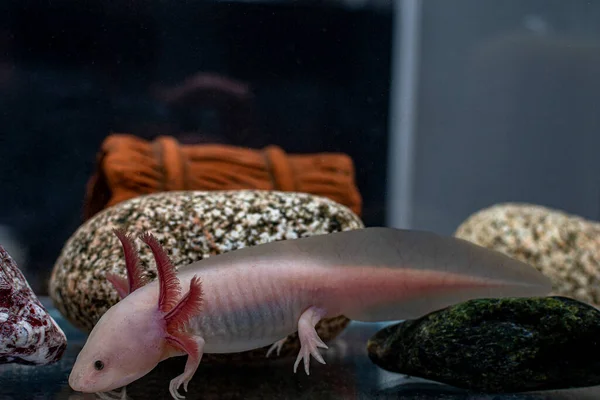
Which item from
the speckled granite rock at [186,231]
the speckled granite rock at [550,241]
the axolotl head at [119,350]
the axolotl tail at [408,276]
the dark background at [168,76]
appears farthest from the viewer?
the speckled granite rock at [550,241]

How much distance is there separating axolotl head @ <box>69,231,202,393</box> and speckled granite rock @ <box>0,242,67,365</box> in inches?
6.3

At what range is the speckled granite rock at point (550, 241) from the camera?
3696mm

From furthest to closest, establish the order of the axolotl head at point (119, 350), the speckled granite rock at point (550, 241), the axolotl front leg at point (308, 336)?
the speckled granite rock at point (550, 241) < the axolotl front leg at point (308, 336) < the axolotl head at point (119, 350)

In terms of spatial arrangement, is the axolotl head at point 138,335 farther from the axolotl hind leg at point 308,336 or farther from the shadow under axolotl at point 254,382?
the axolotl hind leg at point 308,336

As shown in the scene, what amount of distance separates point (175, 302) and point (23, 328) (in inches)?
18.5

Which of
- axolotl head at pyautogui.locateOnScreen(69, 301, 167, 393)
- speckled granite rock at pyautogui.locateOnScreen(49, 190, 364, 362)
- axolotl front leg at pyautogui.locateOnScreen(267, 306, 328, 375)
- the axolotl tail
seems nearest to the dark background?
speckled granite rock at pyautogui.locateOnScreen(49, 190, 364, 362)

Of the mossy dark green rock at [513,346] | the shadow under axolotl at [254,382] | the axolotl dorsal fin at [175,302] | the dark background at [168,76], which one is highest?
the dark background at [168,76]

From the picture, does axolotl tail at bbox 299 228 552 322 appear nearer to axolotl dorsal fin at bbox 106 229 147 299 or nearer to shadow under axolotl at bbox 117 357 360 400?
shadow under axolotl at bbox 117 357 360 400

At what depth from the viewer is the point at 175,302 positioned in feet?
6.11

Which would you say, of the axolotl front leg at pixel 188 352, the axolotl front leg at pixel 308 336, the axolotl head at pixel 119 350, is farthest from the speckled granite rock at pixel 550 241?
the axolotl head at pixel 119 350

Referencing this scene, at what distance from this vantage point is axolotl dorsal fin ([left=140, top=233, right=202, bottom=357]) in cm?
183

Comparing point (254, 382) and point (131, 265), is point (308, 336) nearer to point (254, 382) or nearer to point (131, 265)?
point (254, 382)

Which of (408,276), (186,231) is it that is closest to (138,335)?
(186,231)

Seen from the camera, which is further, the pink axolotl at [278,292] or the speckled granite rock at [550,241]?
the speckled granite rock at [550,241]
